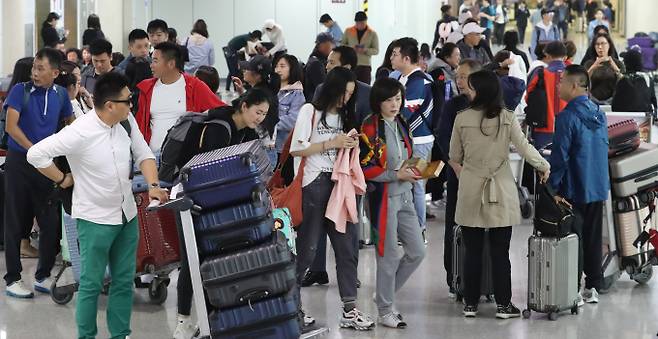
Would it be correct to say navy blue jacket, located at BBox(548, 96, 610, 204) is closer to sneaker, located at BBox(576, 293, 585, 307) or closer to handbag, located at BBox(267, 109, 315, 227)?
sneaker, located at BBox(576, 293, 585, 307)

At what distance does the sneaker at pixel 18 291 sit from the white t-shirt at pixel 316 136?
7.06 feet

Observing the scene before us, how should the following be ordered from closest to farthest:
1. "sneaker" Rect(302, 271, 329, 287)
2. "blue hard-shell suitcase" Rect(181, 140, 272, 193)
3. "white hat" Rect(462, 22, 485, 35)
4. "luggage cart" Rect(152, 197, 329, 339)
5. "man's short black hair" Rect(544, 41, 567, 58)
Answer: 1. "luggage cart" Rect(152, 197, 329, 339)
2. "blue hard-shell suitcase" Rect(181, 140, 272, 193)
3. "sneaker" Rect(302, 271, 329, 287)
4. "man's short black hair" Rect(544, 41, 567, 58)
5. "white hat" Rect(462, 22, 485, 35)

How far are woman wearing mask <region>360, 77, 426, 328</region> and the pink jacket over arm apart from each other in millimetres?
82

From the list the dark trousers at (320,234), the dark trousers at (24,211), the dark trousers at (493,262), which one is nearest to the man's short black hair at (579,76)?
the dark trousers at (493,262)

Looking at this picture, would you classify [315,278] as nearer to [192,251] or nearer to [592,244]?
[592,244]

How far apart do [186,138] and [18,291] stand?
208 cm

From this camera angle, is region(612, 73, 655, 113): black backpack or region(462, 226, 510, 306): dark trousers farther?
region(612, 73, 655, 113): black backpack

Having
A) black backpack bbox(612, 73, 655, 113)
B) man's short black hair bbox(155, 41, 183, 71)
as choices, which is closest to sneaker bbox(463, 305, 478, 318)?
man's short black hair bbox(155, 41, 183, 71)

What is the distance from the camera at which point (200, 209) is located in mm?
5625

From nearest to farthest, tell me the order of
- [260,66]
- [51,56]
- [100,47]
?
[51,56]
[260,66]
[100,47]

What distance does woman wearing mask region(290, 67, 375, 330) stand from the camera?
22.0 ft

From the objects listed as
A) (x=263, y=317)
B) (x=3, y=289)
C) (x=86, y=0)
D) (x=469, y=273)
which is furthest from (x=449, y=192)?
(x=86, y=0)

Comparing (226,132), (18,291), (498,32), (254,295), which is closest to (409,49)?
(226,132)

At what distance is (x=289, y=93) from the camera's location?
8766 mm
